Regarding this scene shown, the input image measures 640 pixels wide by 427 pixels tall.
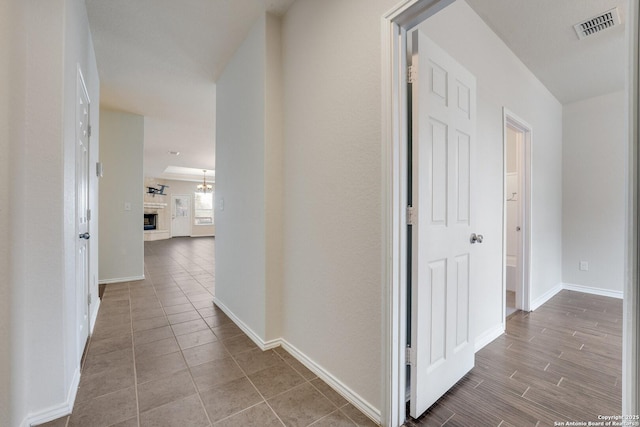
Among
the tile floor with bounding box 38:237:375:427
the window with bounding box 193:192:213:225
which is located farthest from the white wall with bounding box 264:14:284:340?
the window with bounding box 193:192:213:225

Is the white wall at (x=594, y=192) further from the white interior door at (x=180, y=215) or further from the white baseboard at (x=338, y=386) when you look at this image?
the white interior door at (x=180, y=215)

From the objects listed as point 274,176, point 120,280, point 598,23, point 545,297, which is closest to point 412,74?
point 274,176

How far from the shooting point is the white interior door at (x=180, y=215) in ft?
39.8

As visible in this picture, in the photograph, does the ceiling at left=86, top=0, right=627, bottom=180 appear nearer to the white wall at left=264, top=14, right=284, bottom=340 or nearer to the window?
the white wall at left=264, top=14, right=284, bottom=340

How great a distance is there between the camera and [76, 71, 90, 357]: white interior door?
191 cm

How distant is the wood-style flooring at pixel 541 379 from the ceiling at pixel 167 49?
315 centimetres

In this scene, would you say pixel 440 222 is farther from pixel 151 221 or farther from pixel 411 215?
pixel 151 221

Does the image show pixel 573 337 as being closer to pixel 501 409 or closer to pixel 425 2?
pixel 501 409

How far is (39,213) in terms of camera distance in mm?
1398

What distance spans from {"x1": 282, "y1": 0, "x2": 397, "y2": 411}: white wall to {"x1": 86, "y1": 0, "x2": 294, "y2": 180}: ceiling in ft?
2.01

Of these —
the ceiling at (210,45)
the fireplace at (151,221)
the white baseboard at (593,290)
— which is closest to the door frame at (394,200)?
the ceiling at (210,45)

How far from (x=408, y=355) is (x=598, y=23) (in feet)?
11.1

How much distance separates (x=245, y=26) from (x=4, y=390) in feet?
9.58

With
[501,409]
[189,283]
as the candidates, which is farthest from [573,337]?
[189,283]
